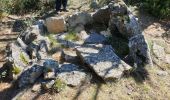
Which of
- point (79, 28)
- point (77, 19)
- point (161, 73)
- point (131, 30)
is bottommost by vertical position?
point (161, 73)

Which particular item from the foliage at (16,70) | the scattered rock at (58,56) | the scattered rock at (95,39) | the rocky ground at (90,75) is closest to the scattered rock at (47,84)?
Answer: the rocky ground at (90,75)

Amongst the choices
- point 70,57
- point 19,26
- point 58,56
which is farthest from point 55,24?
point 19,26

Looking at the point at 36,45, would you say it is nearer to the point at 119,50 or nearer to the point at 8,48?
the point at 8,48

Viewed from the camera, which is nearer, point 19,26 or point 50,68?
point 50,68

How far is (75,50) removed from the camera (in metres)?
7.12

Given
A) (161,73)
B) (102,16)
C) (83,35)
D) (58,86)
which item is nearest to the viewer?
(58,86)

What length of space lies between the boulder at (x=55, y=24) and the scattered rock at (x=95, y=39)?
679 mm

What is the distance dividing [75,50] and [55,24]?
1146mm

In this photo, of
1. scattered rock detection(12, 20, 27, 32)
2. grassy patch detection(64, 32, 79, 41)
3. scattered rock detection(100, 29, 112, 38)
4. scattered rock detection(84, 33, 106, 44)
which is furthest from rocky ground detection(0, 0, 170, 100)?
scattered rock detection(12, 20, 27, 32)

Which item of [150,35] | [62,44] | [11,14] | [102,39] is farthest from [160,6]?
[11,14]

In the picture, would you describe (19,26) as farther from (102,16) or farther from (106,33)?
(106,33)

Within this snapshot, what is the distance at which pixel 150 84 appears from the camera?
6438 mm

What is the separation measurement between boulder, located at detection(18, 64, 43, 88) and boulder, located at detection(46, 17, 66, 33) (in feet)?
5.95

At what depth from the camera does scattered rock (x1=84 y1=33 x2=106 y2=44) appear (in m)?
7.65
